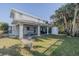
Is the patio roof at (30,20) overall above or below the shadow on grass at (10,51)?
above

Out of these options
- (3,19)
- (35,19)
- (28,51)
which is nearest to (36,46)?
(28,51)

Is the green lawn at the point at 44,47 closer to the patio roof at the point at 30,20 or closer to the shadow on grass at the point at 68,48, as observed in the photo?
the shadow on grass at the point at 68,48

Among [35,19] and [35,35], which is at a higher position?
[35,19]

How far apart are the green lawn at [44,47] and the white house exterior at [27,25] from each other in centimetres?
14

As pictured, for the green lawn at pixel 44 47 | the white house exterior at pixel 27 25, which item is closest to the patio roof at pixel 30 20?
the white house exterior at pixel 27 25

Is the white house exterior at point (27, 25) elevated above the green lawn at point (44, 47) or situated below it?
above

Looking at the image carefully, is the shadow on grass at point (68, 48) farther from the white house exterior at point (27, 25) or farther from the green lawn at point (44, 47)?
the white house exterior at point (27, 25)

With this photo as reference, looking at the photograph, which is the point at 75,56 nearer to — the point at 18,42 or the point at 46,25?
the point at 46,25

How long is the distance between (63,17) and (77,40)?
54cm

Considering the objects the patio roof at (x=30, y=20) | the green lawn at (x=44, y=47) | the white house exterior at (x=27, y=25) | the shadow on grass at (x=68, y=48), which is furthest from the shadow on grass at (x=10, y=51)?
the shadow on grass at (x=68, y=48)

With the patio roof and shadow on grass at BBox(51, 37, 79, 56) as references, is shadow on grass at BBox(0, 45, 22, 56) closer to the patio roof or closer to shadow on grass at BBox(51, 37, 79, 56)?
the patio roof

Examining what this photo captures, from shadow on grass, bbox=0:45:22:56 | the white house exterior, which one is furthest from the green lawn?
the white house exterior

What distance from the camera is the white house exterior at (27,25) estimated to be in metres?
4.77

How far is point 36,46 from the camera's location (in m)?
4.74
